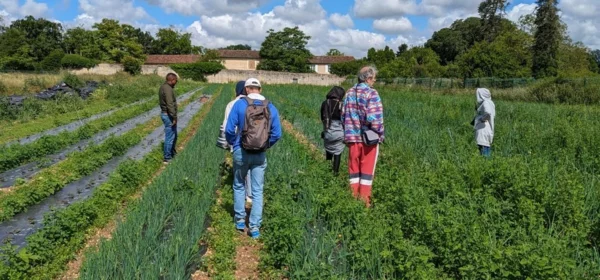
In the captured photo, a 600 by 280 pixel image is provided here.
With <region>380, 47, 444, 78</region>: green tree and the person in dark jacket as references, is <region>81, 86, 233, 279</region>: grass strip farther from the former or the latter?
<region>380, 47, 444, 78</region>: green tree

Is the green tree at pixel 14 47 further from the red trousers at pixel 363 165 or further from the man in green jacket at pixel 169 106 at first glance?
the red trousers at pixel 363 165

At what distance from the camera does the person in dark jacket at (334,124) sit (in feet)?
→ 20.2

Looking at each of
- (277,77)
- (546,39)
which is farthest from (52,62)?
(546,39)

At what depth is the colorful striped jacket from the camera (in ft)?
16.5

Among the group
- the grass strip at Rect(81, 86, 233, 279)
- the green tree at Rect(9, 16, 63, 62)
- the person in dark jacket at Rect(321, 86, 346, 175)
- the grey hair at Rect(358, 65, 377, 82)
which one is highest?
the green tree at Rect(9, 16, 63, 62)

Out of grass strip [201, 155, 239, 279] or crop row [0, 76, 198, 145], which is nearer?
grass strip [201, 155, 239, 279]

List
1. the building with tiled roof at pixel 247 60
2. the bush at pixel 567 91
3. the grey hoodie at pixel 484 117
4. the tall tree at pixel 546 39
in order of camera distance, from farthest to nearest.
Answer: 1. the building with tiled roof at pixel 247 60
2. the tall tree at pixel 546 39
3. the bush at pixel 567 91
4. the grey hoodie at pixel 484 117

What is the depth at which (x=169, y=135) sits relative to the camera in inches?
338

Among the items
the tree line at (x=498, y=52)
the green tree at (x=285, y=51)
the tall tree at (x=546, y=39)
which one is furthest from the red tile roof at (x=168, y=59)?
the tall tree at (x=546, y=39)

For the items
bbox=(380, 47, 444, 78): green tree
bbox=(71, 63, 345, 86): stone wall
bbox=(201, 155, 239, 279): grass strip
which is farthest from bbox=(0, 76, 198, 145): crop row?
bbox=(71, 63, 345, 86): stone wall

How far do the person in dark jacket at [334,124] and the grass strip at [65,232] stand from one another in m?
3.00

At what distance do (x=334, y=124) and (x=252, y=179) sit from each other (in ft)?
6.23

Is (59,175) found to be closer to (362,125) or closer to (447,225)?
(362,125)

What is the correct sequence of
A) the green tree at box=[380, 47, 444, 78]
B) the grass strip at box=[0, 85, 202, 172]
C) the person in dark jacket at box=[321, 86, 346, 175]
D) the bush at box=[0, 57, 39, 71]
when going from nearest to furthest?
the person in dark jacket at box=[321, 86, 346, 175], the grass strip at box=[0, 85, 202, 172], the green tree at box=[380, 47, 444, 78], the bush at box=[0, 57, 39, 71]
